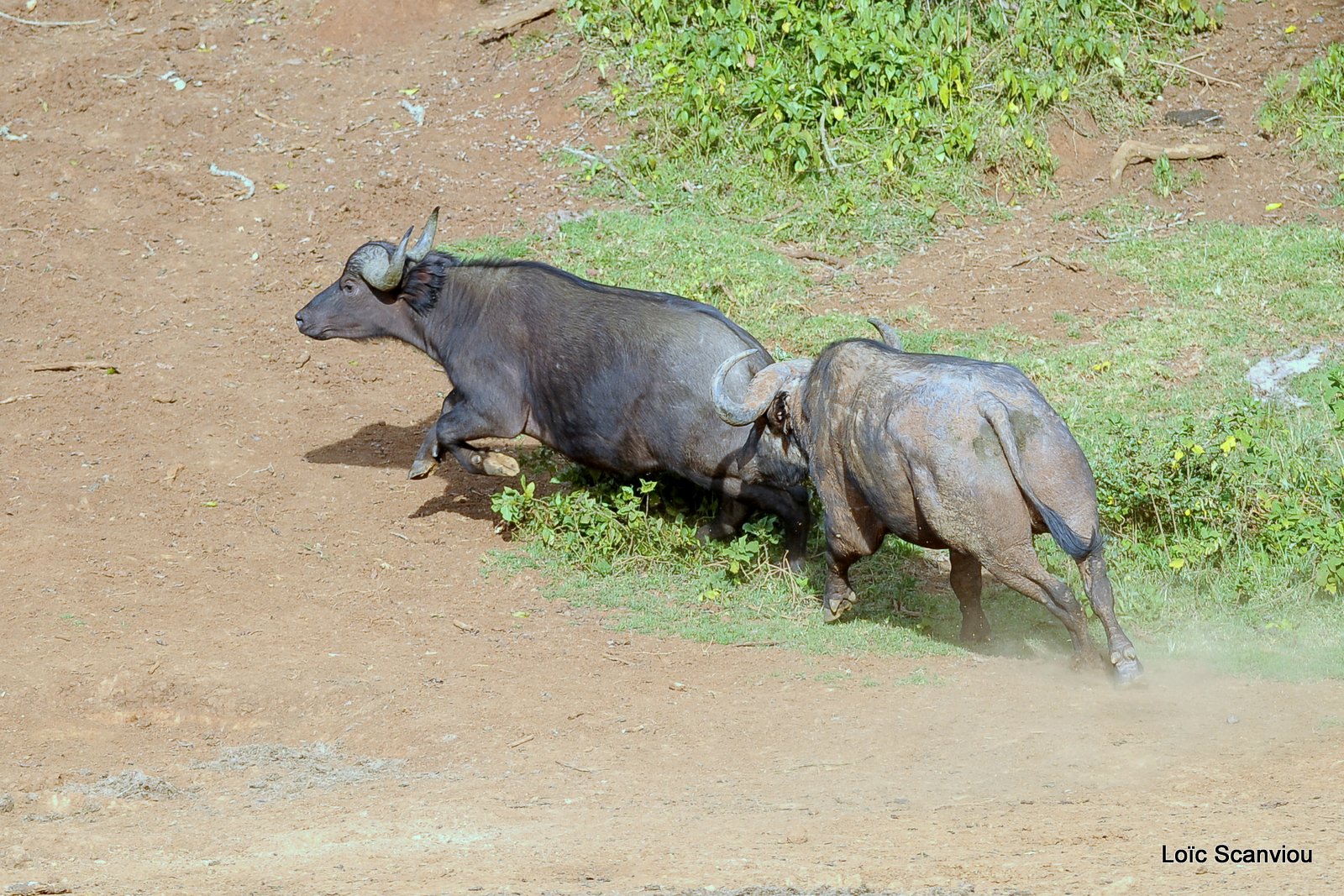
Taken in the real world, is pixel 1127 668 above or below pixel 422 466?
above

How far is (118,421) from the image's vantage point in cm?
1056

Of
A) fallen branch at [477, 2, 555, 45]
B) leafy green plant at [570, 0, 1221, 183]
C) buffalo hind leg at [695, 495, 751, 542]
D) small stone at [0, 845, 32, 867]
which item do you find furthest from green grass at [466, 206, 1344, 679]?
fallen branch at [477, 2, 555, 45]

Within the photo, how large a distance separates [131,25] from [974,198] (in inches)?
411

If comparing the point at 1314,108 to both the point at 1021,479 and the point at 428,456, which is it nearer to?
the point at 1021,479

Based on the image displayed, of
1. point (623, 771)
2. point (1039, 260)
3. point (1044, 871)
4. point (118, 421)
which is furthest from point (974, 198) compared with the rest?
point (1044, 871)

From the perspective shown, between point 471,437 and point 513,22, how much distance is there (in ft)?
27.0

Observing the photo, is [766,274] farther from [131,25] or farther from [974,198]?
[131,25]

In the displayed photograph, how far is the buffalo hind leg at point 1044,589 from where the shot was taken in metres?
6.80

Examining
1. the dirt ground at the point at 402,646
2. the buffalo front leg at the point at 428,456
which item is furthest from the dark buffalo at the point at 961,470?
the buffalo front leg at the point at 428,456

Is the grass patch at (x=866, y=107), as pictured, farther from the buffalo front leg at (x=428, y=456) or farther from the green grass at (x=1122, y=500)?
the buffalo front leg at (x=428, y=456)

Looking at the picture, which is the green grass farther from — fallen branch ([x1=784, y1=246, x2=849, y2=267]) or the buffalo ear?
the buffalo ear

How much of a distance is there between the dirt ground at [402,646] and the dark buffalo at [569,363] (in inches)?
33.2

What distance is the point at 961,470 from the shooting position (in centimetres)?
668

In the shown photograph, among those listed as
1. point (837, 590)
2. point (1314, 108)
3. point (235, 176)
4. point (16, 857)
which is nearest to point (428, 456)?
point (837, 590)
